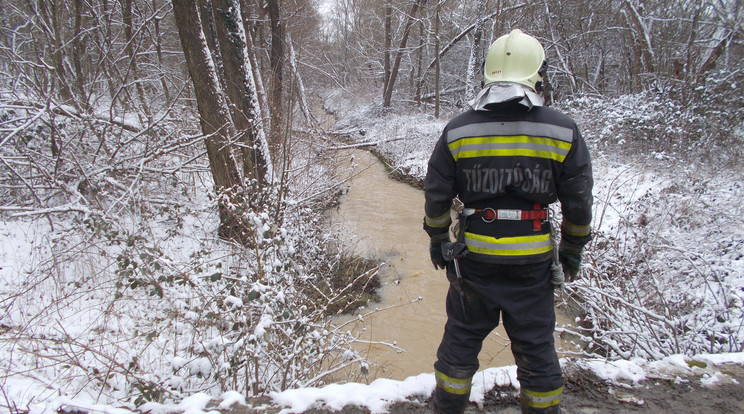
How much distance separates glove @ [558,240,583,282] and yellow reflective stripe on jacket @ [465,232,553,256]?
194mm

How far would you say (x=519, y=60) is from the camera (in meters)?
1.68

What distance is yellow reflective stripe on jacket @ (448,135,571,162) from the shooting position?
5.42 ft

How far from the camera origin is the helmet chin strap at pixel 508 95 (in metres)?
1.60

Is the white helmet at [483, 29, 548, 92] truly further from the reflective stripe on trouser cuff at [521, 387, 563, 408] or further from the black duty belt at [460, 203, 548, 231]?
the reflective stripe on trouser cuff at [521, 387, 563, 408]

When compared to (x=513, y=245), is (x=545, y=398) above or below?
below

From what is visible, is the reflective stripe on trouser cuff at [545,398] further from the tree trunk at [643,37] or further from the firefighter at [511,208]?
the tree trunk at [643,37]

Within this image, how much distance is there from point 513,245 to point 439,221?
402mm

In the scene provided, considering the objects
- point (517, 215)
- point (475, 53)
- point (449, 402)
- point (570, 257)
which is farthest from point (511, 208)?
point (475, 53)

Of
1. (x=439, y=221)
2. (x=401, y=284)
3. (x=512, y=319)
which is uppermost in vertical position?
(x=439, y=221)

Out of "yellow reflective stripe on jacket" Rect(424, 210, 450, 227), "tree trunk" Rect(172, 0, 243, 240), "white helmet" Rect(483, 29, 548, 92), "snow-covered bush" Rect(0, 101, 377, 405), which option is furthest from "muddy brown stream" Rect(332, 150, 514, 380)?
"white helmet" Rect(483, 29, 548, 92)

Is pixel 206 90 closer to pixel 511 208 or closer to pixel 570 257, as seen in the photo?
pixel 511 208

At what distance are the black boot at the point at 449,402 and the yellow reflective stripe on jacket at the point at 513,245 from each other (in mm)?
745

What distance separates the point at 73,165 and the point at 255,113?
2.21 m

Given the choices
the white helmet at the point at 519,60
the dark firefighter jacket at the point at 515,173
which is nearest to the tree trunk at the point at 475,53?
the white helmet at the point at 519,60
